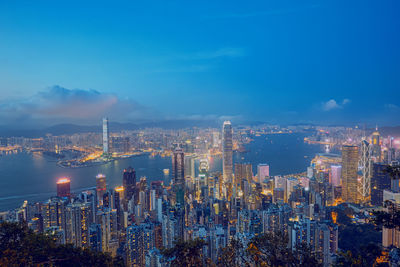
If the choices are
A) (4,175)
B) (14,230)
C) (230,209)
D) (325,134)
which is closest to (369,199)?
(230,209)

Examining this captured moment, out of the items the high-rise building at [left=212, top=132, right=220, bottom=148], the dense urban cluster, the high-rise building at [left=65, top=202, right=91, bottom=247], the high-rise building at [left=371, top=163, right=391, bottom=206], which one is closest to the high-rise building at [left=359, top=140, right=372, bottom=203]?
the dense urban cluster

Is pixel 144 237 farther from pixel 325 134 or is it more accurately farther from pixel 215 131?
pixel 325 134

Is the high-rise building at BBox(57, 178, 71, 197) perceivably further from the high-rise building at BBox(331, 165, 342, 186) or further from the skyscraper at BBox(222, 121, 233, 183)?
the high-rise building at BBox(331, 165, 342, 186)

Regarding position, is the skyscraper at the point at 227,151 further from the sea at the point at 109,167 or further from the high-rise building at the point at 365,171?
the high-rise building at the point at 365,171

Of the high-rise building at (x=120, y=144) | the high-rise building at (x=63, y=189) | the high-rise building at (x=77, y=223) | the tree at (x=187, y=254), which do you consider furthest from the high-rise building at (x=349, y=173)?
the high-rise building at (x=120, y=144)

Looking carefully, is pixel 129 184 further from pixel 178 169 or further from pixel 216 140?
pixel 216 140
